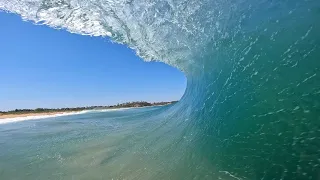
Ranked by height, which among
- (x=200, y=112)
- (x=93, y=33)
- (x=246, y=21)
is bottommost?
(x=200, y=112)

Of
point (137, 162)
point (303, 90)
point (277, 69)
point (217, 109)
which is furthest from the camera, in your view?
point (217, 109)

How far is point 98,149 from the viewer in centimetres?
625

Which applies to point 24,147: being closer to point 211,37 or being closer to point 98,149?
A: point 98,149

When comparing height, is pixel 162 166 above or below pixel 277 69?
below

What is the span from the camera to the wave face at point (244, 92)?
13.5 feet

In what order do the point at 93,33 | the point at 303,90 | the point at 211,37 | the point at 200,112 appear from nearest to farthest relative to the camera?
the point at 303,90 < the point at 211,37 < the point at 200,112 < the point at 93,33

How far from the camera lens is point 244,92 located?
17.0ft

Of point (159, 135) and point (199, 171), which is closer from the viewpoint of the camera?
point (199, 171)

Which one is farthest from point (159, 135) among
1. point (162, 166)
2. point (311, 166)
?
point (311, 166)

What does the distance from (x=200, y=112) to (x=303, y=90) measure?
2928mm

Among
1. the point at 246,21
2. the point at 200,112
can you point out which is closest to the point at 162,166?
the point at 200,112

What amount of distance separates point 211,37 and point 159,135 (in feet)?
8.53

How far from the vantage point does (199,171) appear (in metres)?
4.33

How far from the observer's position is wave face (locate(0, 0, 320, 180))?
4.10 meters
